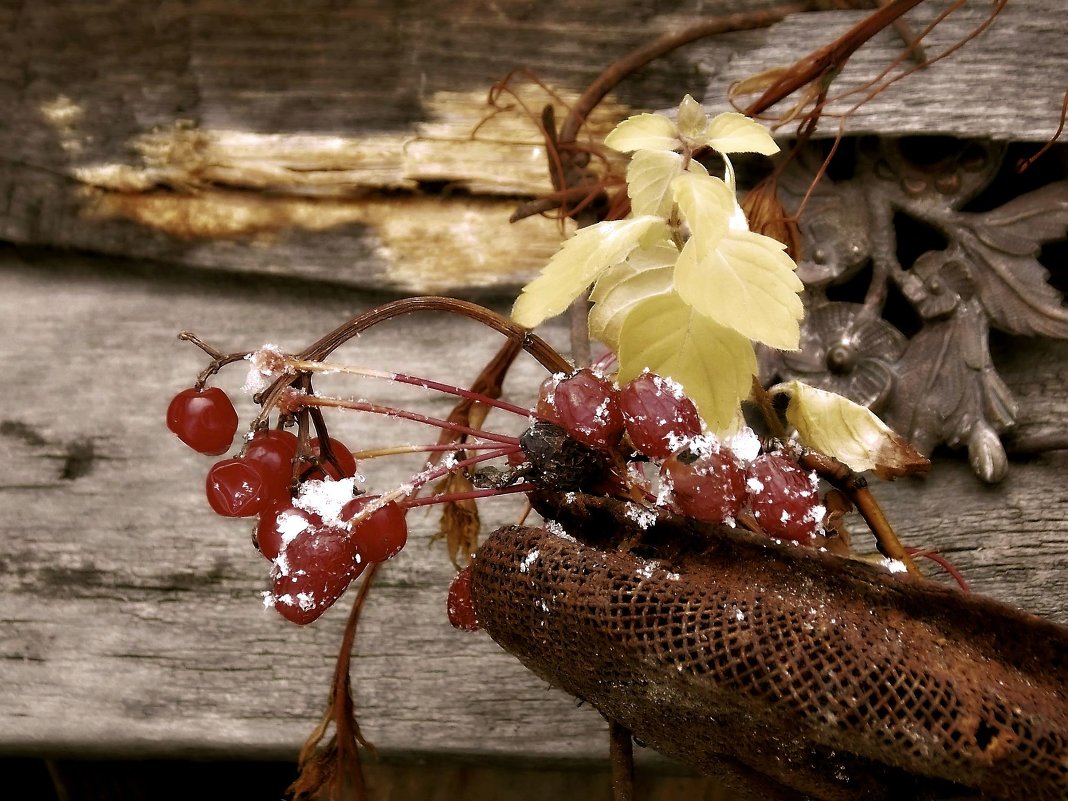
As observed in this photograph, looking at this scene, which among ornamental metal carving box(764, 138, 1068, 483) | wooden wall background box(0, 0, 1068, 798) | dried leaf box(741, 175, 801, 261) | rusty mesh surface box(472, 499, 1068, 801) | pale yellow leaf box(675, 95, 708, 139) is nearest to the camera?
rusty mesh surface box(472, 499, 1068, 801)

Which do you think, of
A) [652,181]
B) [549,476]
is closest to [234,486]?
[549,476]

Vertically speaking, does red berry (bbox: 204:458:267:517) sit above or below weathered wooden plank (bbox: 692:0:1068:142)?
below

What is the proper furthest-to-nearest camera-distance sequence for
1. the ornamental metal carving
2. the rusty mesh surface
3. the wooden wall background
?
the wooden wall background
the ornamental metal carving
the rusty mesh surface

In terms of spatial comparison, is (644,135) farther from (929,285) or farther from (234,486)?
(929,285)

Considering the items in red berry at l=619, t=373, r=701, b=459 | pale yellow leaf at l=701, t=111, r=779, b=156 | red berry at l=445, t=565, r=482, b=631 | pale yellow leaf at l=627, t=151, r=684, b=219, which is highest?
pale yellow leaf at l=701, t=111, r=779, b=156

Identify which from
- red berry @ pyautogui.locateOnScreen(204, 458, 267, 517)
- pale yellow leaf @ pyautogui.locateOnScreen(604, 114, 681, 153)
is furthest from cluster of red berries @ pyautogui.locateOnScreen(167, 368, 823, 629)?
pale yellow leaf @ pyautogui.locateOnScreen(604, 114, 681, 153)

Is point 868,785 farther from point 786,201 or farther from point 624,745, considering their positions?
point 786,201

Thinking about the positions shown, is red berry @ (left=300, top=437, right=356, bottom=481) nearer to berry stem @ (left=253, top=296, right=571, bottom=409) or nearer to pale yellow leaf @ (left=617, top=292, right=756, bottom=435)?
berry stem @ (left=253, top=296, right=571, bottom=409)

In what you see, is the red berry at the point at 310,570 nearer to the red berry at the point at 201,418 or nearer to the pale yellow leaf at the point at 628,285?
the red berry at the point at 201,418

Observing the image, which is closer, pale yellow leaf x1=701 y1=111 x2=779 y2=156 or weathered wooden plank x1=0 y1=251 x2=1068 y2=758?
pale yellow leaf x1=701 y1=111 x2=779 y2=156
